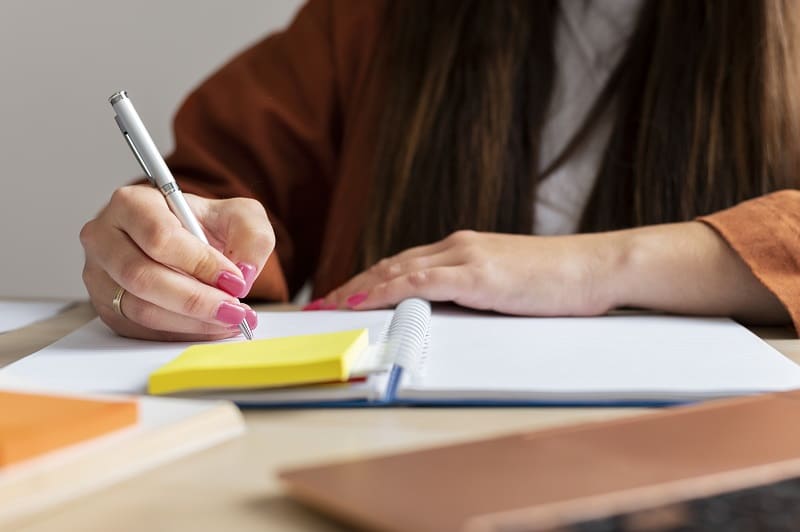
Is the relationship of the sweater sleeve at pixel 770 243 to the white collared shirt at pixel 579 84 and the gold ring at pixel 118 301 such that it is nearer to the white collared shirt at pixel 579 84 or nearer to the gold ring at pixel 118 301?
the white collared shirt at pixel 579 84

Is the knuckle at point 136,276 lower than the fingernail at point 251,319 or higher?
higher

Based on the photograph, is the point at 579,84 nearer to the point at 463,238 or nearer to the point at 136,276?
the point at 463,238

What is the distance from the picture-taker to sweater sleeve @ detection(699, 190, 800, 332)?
2.42 feet

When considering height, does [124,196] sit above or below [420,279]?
above

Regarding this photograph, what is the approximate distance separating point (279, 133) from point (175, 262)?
1.97 ft

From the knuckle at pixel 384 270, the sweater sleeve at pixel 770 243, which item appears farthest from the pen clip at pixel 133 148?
the sweater sleeve at pixel 770 243

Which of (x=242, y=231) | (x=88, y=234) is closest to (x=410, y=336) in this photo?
(x=242, y=231)

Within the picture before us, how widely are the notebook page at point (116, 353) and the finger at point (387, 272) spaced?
0.10 feet

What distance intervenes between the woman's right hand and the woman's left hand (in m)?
0.14

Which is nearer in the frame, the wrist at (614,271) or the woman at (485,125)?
the wrist at (614,271)

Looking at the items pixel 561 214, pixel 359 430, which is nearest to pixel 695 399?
pixel 359 430

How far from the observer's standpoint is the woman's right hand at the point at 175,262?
609 mm

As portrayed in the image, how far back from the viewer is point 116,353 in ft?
1.99

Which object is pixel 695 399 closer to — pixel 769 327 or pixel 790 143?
pixel 769 327
